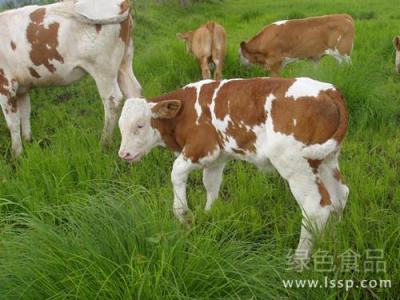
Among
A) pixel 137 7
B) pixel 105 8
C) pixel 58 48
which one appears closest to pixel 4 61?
pixel 58 48

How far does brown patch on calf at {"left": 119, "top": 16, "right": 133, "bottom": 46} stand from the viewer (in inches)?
244

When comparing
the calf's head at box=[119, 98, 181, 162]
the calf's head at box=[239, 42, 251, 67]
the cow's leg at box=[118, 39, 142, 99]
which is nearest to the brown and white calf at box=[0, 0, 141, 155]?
the cow's leg at box=[118, 39, 142, 99]

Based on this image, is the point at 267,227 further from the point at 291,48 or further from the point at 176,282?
the point at 291,48

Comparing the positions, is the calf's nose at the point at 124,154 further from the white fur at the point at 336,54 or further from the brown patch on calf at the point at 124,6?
the white fur at the point at 336,54

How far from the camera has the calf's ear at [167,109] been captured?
424 centimetres

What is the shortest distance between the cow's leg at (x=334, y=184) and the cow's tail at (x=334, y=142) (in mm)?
326

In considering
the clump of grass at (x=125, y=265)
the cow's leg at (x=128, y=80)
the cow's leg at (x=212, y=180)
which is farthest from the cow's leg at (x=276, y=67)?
the clump of grass at (x=125, y=265)

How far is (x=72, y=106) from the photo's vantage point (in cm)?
786

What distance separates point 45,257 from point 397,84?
6683mm

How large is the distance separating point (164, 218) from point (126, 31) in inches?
146

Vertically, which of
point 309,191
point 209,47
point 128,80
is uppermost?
point 309,191

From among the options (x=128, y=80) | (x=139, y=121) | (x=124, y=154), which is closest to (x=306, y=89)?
(x=139, y=121)

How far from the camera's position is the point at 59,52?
19.9ft

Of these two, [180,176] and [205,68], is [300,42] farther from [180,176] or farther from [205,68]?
[180,176]
